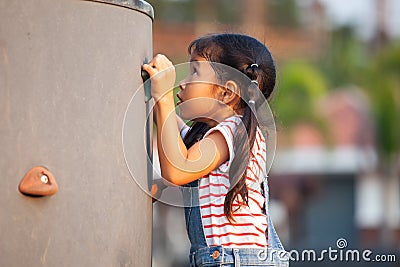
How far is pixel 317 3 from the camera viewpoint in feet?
123

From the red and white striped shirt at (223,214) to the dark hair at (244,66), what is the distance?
0.04 m

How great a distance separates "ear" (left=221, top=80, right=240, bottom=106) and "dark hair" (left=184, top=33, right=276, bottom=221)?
0.02 metres

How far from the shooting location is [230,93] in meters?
2.80

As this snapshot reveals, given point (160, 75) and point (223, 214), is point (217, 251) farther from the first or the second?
point (160, 75)

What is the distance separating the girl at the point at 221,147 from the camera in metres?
2.57

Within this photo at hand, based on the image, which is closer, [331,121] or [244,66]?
[244,66]

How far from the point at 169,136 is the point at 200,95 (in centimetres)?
26

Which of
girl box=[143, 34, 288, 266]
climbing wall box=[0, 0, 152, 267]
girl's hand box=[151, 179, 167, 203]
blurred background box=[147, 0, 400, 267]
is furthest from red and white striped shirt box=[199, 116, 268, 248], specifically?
blurred background box=[147, 0, 400, 267]

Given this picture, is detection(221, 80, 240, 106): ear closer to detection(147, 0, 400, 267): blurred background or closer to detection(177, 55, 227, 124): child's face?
detection(177, 55, 227, 124): child's face

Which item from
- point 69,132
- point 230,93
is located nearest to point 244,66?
point 230,93

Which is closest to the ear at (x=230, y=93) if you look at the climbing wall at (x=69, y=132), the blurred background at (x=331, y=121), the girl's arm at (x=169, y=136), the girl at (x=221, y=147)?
the girl at (x=221, y=147)

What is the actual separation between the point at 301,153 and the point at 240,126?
26.4 meters

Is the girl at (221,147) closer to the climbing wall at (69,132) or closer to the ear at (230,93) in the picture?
the ear at (230,93)

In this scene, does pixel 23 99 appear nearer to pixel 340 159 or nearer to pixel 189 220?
pixel 189 220
